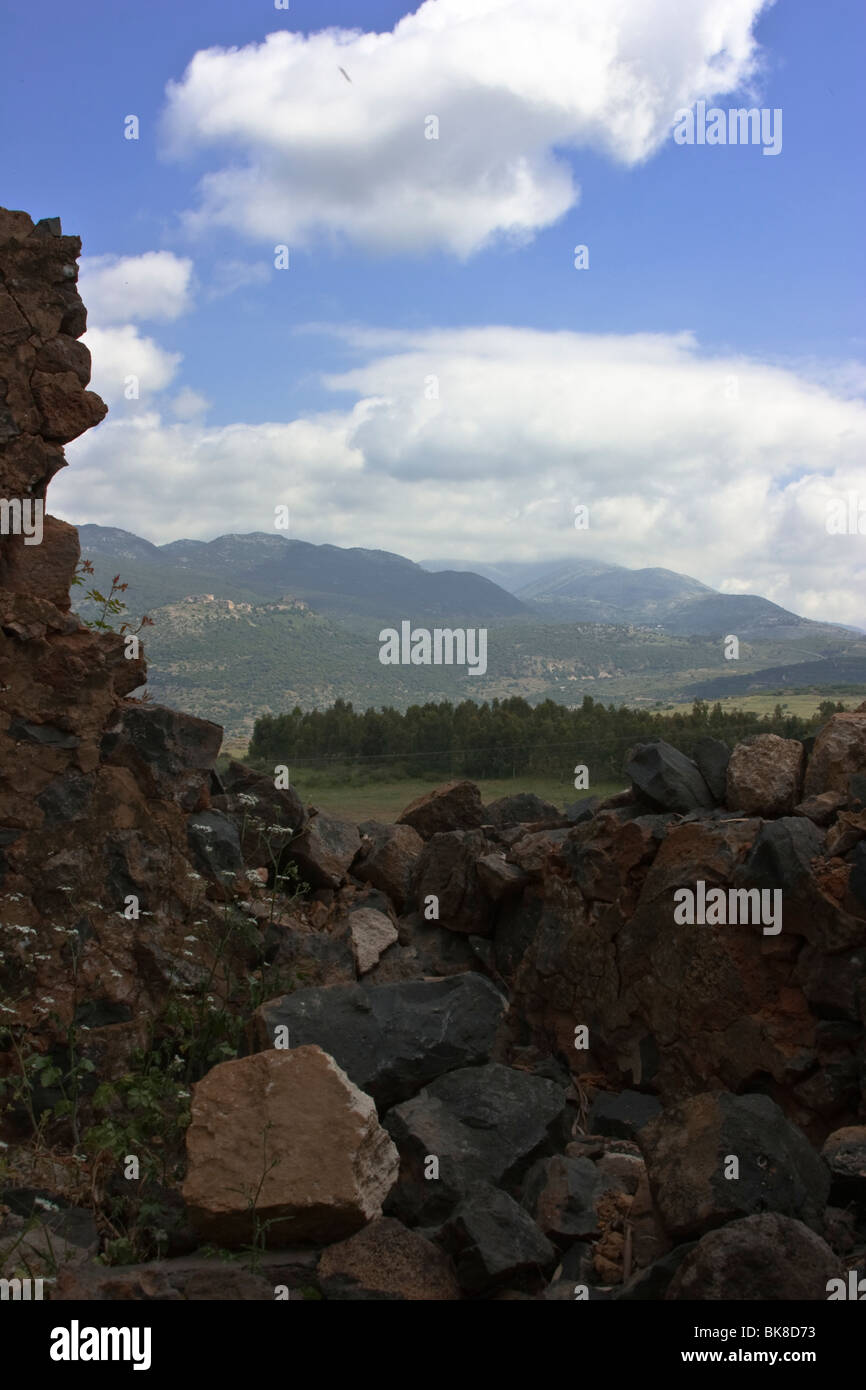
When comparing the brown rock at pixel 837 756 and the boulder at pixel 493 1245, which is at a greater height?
the brown rock at pixel 837 756

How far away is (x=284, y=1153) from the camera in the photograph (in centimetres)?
621

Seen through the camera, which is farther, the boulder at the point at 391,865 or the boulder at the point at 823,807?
→ the boulder at the point at 391,865

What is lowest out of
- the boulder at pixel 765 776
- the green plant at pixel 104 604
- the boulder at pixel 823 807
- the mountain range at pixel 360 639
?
the boulder at pixel 823 807

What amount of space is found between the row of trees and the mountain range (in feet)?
14.2

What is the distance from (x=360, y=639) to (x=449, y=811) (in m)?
40.1

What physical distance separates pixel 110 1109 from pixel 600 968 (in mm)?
3869

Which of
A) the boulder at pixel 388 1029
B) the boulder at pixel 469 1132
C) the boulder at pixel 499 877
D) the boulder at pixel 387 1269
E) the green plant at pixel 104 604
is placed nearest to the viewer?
the boulder at pixel 387 1269

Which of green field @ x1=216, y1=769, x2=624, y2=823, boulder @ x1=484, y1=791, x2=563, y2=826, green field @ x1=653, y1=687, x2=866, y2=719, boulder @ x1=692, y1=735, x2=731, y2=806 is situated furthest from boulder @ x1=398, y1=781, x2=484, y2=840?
green field @ x1=653, y1=687, x2=866, y2=719

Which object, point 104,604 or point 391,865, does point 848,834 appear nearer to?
point 391,865

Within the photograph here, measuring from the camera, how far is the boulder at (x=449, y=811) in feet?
39.9

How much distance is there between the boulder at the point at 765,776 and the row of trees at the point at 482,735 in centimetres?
721

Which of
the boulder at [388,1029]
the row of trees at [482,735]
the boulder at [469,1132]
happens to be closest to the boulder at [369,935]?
the boulder at [388,1029]

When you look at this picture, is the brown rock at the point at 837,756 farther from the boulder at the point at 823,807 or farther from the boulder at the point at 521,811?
the boulder at the point at 521,811

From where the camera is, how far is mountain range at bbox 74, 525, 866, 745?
1556 inches
